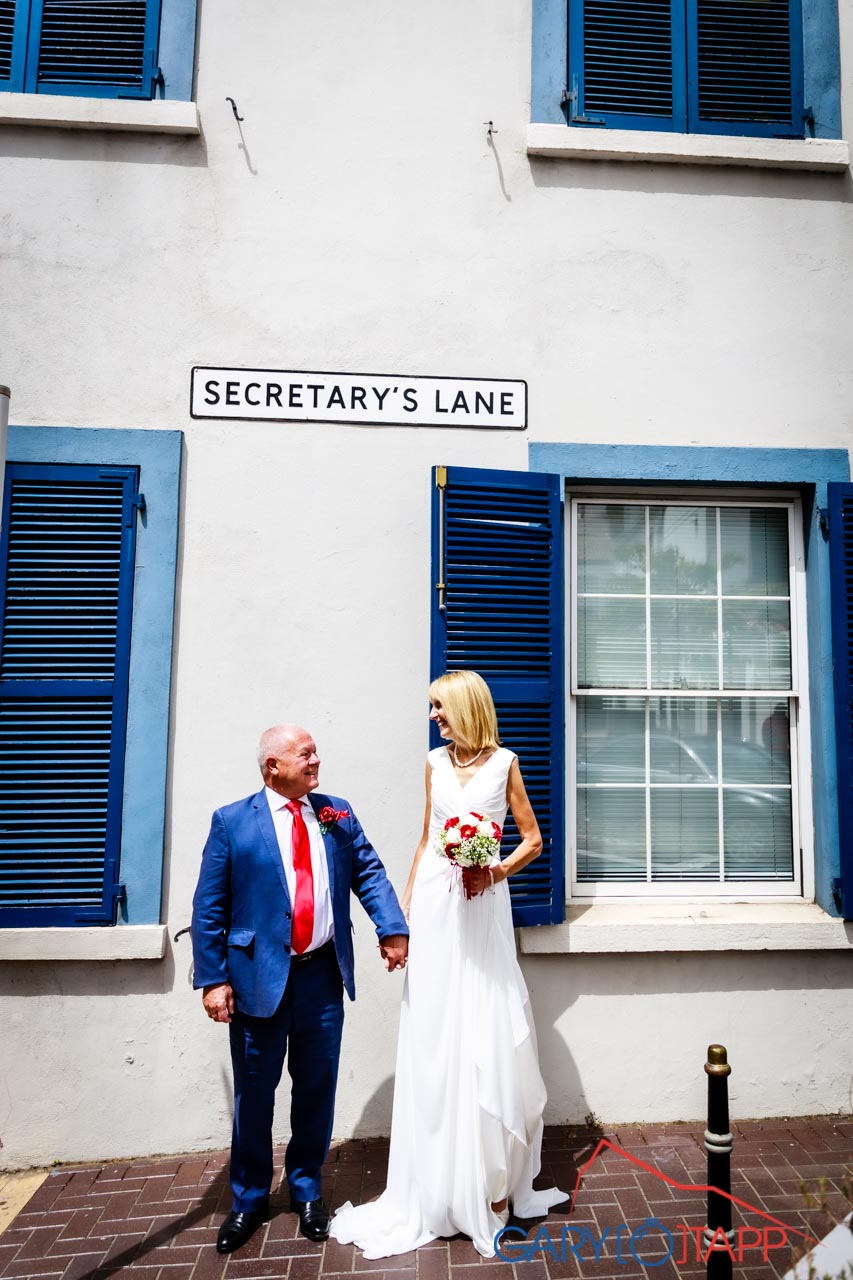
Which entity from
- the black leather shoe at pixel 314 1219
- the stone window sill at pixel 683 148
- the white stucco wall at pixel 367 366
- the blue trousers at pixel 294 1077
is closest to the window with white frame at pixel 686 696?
the white stucco wall at pixel 367 366

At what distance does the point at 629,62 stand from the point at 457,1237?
5.66 metres

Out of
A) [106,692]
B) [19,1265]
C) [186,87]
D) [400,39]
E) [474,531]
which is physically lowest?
[19,1265]

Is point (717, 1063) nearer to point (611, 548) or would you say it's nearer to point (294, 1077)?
point (294, 1077)

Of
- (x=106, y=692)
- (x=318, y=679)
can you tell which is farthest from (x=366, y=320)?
(x=106, y=692)

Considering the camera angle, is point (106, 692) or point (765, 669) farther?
point (765, 669)

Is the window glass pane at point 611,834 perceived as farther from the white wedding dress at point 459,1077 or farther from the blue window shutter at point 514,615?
the white wedding dress at point 459,1077

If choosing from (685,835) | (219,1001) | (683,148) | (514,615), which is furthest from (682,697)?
(683,148)

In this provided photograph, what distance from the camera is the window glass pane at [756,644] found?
4.57 meters

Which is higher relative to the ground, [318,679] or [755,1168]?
[318,679]

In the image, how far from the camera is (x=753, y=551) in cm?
462

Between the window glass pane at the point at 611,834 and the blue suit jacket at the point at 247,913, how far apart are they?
4.68ft

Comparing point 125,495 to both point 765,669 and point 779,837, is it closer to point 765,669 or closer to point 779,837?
point 765,669

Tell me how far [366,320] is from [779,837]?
3.47m

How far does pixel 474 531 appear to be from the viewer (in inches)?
165
